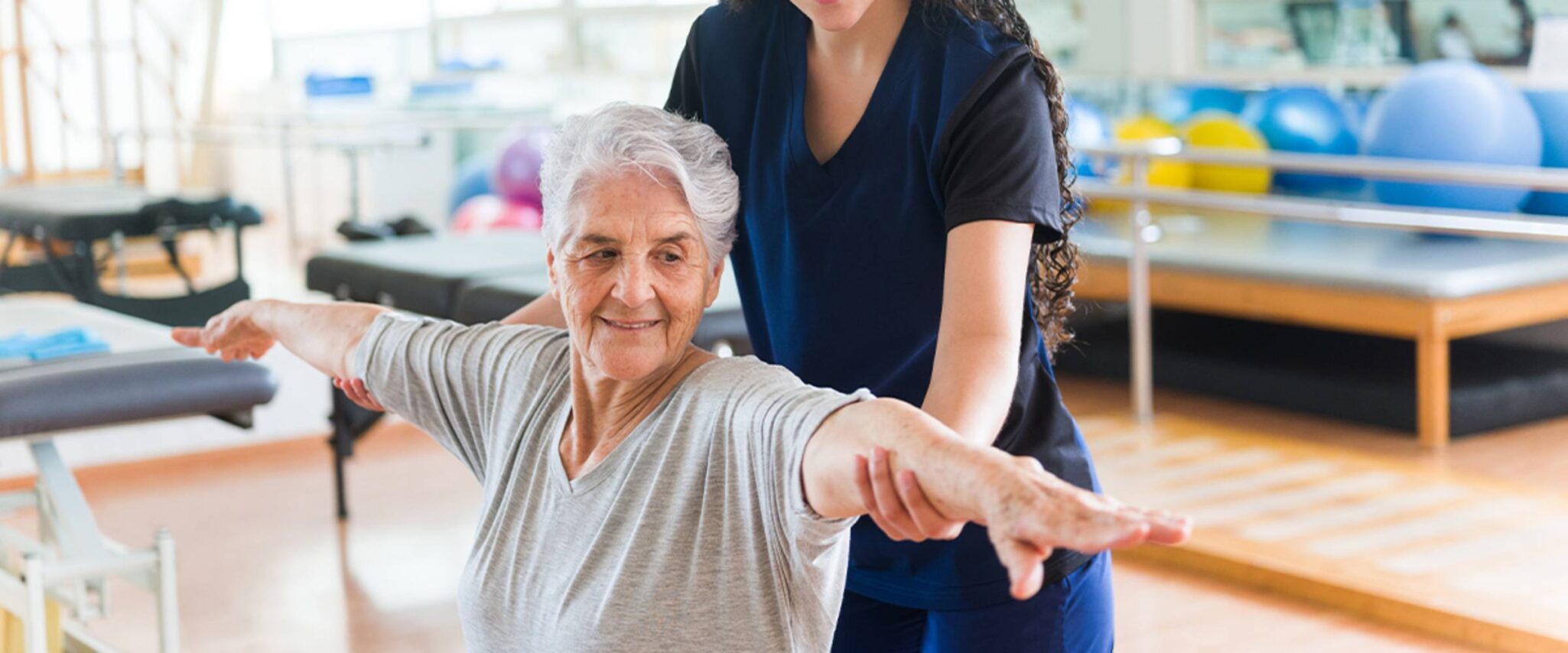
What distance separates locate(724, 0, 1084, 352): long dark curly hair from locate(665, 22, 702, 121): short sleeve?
54mm

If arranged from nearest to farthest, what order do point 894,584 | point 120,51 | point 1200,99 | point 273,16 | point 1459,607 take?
point 894,584
point 1459,607
point 1200,99
point 120,51
point 273,16

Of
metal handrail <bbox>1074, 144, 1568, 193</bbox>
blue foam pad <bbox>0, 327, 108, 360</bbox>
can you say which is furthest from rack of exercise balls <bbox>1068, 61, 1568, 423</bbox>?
blue foam pad <bbox>0, 327, 108, 360</bbox>

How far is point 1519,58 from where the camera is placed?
582cm

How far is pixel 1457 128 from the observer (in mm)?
4715

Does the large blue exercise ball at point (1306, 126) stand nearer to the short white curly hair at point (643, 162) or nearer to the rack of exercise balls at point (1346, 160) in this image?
the rack of exercise balls at point (1346, 160)

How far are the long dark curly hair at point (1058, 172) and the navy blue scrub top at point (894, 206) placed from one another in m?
0.01

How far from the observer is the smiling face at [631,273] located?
1279 mm

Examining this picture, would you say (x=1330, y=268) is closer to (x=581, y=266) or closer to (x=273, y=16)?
(x=581, y=266)

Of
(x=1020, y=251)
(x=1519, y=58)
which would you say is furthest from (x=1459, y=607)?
(x=1519, y=58)

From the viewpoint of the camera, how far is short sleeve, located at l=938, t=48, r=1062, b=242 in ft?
4.10

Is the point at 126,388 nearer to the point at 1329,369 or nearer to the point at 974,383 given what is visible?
the point at 974,383

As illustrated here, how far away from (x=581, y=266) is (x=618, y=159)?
0.29 ft

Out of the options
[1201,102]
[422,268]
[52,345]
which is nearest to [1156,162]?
[1201,102]

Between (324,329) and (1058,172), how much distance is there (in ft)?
2.34
